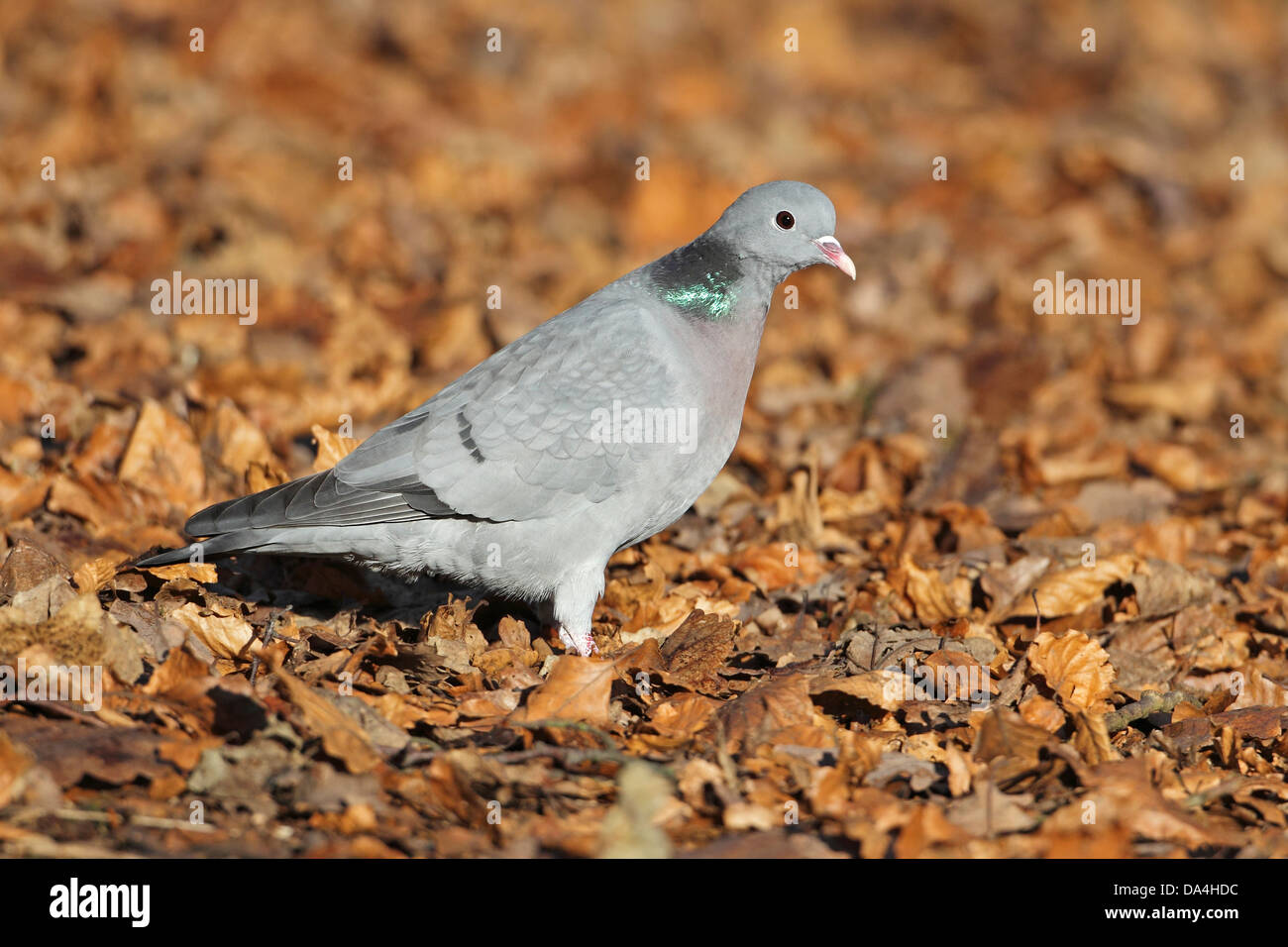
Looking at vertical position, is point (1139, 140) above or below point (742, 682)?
above

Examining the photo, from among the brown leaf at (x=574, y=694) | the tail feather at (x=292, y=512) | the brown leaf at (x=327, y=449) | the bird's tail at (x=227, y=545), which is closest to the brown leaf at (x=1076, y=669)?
the brown leaf at (x=574, y=694)

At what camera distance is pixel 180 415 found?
6723 millimetres

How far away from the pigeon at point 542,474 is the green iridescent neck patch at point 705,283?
6 cm

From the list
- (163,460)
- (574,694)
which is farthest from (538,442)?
(163,460)

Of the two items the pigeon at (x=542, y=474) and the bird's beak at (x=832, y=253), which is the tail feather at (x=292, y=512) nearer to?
the pigeon at (x=542, y=474)

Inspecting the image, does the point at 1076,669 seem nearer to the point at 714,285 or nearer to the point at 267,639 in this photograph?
the point at 714,285

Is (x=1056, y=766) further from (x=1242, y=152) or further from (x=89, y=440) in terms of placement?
(x=1242, y=152)

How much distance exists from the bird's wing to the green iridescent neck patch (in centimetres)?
28

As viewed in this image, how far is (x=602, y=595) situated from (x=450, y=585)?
0.79m

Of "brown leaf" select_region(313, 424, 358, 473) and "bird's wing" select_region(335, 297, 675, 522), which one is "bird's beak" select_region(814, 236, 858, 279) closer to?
"bird's wing" select_region(335, 297, 675, 522)

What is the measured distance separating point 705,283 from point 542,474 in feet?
3.69

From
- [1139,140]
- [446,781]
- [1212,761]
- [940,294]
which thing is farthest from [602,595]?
[1139,140]

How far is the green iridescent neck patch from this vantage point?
5363 millimetres

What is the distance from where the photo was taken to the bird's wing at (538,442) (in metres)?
5.06
